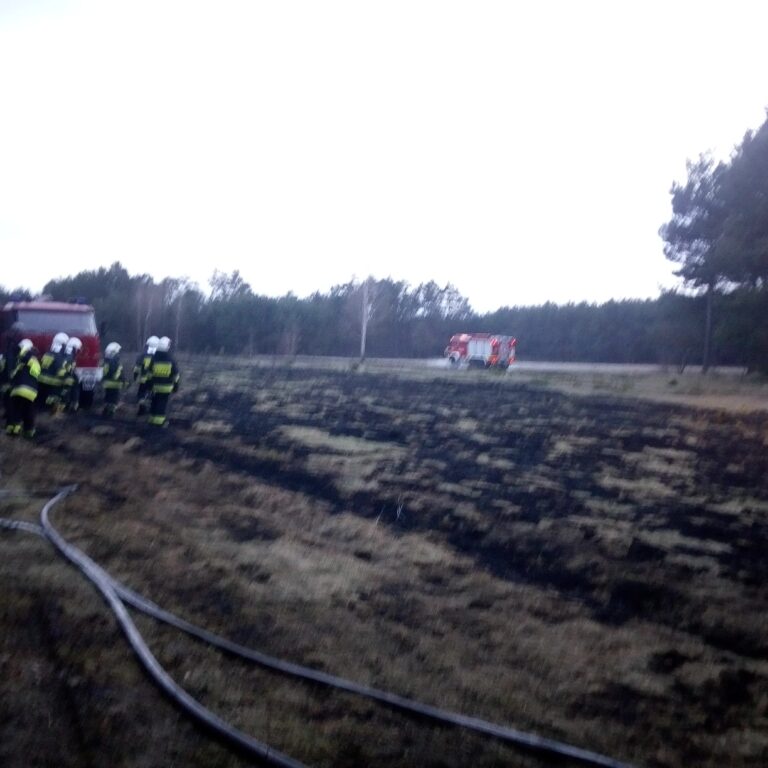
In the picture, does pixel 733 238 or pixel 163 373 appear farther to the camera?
pixel 733 238

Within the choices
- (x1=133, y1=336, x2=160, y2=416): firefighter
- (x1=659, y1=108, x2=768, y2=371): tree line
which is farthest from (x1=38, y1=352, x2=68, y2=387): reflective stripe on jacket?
(x1=659, y1=108, x2=768, y2=371): tree line

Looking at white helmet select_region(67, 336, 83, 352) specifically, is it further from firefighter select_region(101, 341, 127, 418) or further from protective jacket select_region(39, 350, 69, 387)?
protective jacket select_region(39, 350, 69, 387)

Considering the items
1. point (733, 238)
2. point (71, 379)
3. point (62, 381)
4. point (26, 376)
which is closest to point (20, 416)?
point (26, 376)

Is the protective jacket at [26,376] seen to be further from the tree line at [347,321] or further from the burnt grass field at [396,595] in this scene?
the tree line at [347,321]

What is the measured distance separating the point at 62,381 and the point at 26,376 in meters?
2.71

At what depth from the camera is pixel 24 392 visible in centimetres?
1338

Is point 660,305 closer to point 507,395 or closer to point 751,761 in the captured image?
point 507,395

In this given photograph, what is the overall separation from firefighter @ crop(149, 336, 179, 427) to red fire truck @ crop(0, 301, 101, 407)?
10.3ft

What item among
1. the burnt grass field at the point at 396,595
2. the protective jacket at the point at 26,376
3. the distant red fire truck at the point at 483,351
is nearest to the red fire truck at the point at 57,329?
the burnt grass field at the point at 396,595

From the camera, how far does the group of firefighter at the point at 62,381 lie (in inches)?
529

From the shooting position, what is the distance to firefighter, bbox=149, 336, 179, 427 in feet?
49.7

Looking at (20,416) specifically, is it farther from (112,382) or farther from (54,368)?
(112,382)

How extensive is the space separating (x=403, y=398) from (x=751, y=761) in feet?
63.2

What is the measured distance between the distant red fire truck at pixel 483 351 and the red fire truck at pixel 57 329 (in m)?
25.3
